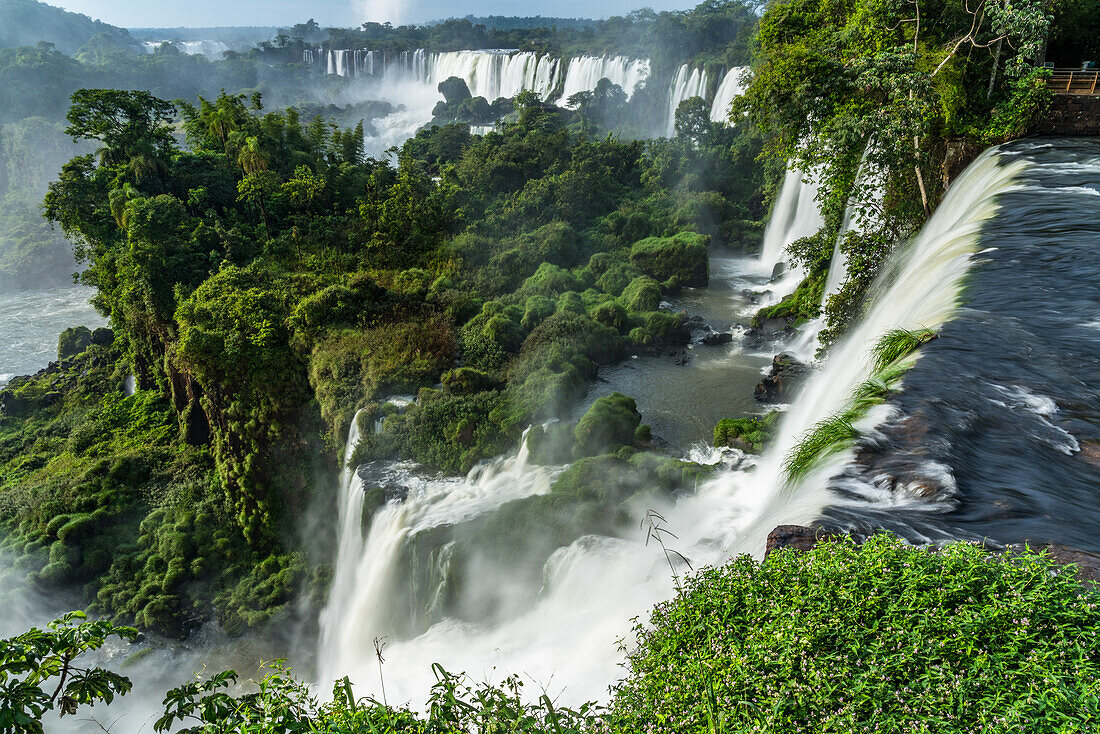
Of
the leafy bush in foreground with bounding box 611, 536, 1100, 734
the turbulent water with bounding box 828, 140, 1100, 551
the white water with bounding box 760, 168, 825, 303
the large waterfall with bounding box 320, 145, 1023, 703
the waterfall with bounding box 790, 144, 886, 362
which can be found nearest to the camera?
the leafy bush in foreground with bounding box 611, 536, 1100, 734

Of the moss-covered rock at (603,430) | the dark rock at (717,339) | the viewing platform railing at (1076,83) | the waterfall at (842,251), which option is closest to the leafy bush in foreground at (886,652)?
the moss-covered rock at (603,430)

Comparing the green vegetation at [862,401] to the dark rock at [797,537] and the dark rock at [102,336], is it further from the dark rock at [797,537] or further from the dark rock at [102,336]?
the dark rock at [102,336]

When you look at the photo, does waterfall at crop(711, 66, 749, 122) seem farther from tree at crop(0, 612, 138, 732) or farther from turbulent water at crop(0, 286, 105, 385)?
tree at crop(0, 612, 138, 732)

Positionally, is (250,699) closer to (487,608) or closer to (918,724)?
(918,724)

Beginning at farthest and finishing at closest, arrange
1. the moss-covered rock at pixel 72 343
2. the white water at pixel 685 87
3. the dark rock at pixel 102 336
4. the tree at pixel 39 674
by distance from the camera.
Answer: the white water at pixel 685 87
the moss-covered rock at pixel 72 343
the dark rock at pixel 102 336
the tree at pixel 39 674

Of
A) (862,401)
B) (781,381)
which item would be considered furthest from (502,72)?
(862,401)

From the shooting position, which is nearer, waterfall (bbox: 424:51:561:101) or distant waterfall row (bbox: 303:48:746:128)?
distant waterfall row (bbox: 303:48:746:128)

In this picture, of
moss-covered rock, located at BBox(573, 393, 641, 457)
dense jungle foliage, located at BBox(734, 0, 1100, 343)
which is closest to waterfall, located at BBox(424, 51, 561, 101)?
dense jungle foliage, located at BBox(734, 0, 1100, 343)
